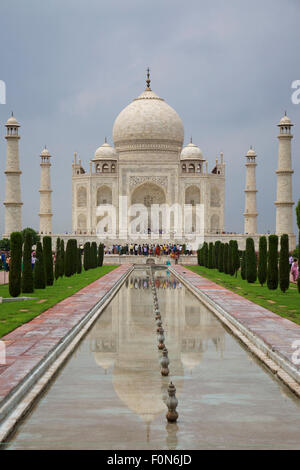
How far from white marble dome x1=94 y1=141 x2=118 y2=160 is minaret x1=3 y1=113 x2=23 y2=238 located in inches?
361

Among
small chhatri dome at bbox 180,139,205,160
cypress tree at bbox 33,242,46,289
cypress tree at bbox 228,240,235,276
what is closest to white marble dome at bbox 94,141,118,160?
small chhatri dome at bbox 180,139,205,160

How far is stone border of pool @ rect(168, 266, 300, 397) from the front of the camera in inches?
228

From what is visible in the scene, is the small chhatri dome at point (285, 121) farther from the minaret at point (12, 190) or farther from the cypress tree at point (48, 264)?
the cypress tree at point (48, 264)

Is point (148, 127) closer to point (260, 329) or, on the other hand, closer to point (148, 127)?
point (148, 127)

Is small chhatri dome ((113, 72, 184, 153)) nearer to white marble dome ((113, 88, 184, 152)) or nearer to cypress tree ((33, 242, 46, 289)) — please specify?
white marble dome ((113, 88, 184, 152))

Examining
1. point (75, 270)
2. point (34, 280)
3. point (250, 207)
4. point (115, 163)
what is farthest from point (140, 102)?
point (34, 280)

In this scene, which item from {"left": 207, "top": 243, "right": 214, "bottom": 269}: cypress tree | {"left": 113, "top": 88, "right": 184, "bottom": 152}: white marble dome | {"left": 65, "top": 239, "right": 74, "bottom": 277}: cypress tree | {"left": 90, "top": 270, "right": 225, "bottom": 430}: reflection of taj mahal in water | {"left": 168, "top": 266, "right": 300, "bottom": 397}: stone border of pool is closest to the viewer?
{"left": 90, "top": 270, "right": 225, "bottom": 430}: reflection of taj mahal in water

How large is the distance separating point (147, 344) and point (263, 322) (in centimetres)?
218

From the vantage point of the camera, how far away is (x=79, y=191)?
4034cm

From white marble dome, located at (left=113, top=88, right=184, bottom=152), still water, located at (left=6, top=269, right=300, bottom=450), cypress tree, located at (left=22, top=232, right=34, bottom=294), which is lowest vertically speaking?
still water, located at (left=6, top=269, right=300, bottom=450)

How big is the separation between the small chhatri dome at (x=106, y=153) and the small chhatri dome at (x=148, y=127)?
1.40ft

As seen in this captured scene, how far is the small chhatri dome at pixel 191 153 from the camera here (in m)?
41.8
